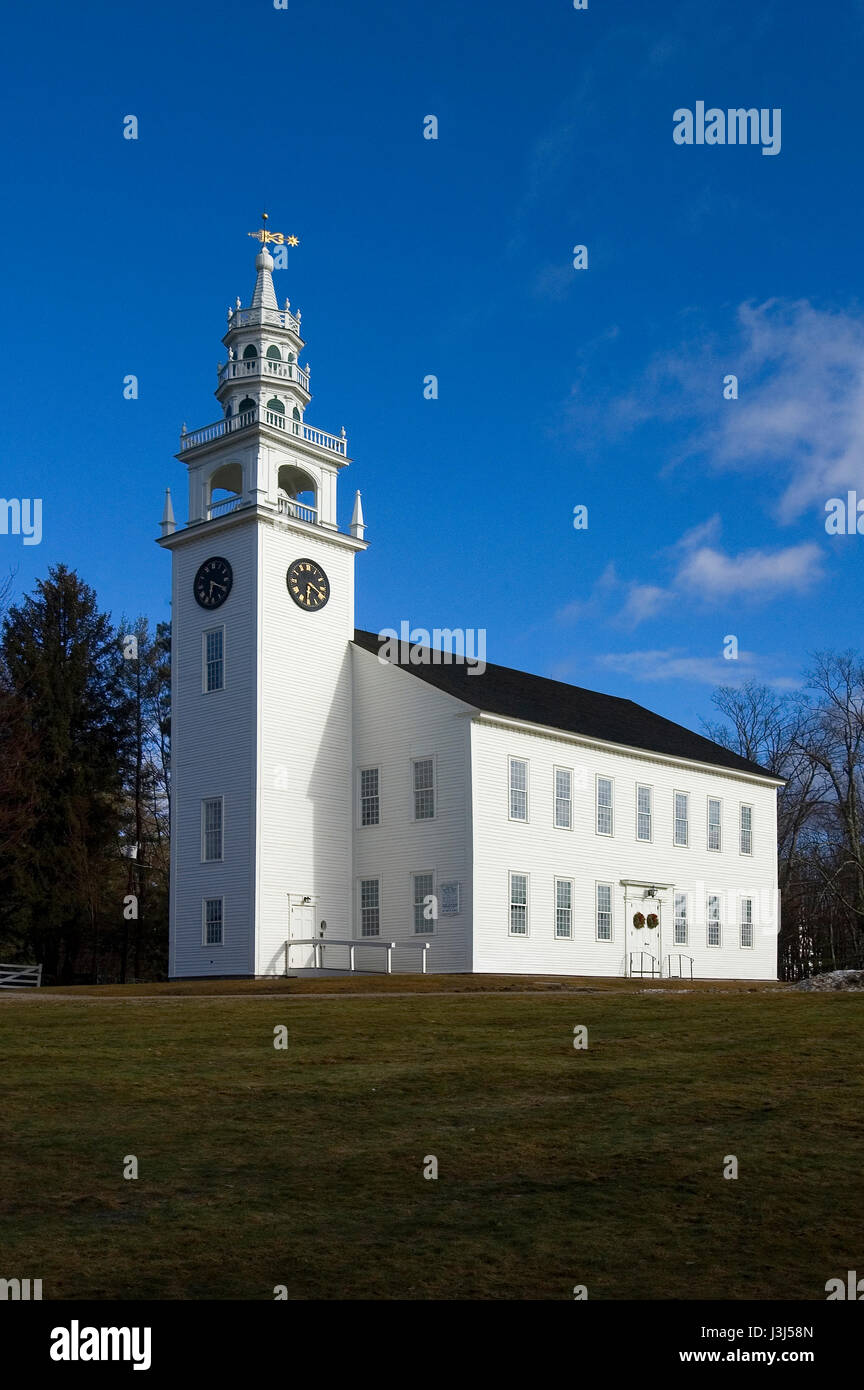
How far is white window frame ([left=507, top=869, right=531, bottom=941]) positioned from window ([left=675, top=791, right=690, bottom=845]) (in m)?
9.90

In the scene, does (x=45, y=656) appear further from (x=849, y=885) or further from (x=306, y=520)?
(x=849, y=885)

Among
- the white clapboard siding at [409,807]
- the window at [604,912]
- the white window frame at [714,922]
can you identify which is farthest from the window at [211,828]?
the white window frame at [714,922]

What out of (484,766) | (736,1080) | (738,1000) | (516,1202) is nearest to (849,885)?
(484,766)

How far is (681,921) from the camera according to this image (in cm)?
4994

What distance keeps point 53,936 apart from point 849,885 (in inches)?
1569

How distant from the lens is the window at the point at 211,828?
42.4 metres

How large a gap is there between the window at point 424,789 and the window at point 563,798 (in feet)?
15.9

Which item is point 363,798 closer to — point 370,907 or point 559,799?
point 370,907

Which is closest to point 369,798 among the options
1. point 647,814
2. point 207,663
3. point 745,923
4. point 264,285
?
point 207,663

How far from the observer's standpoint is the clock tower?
41.5 metres

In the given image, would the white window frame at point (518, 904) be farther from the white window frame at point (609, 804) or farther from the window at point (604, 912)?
the white window frame at point (609, 804)

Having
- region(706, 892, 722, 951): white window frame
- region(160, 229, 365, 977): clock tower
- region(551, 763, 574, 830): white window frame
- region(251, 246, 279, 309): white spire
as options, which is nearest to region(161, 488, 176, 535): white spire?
region(160, 229, 365, 977): clock tower
